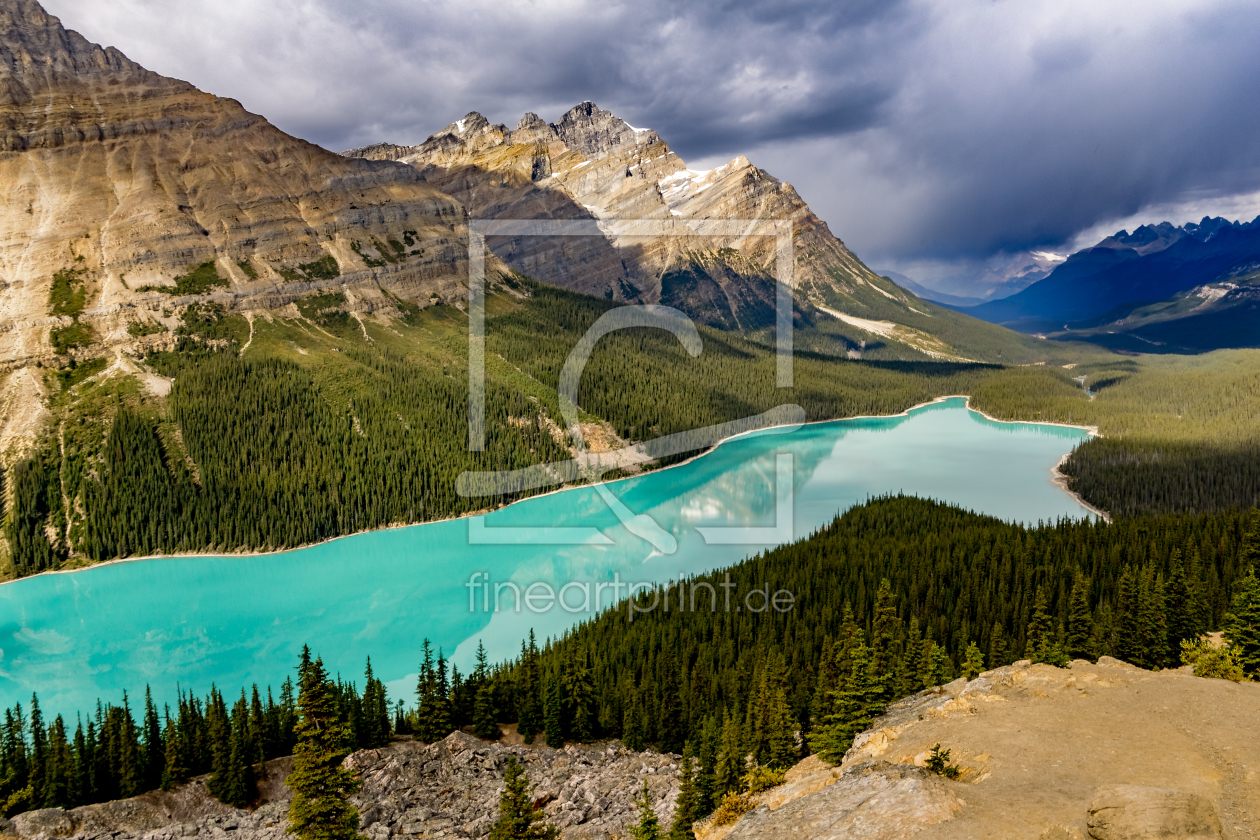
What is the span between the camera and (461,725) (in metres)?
45.4

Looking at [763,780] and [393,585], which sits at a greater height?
[763,780]

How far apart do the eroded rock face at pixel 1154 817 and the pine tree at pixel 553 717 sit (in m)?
33.4

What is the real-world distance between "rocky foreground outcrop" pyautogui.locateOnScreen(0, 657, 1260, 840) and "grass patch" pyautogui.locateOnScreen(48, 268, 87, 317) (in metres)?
116

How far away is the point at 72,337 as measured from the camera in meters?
116

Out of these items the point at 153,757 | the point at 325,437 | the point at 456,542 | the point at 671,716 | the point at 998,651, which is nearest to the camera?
the point at 153,757

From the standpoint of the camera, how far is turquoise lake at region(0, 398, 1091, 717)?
63.8m

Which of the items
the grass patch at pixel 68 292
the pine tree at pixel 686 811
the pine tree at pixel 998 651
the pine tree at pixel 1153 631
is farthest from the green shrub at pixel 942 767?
the grass patch at pixel 68 292

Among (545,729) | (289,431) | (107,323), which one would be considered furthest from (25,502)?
(545,729)

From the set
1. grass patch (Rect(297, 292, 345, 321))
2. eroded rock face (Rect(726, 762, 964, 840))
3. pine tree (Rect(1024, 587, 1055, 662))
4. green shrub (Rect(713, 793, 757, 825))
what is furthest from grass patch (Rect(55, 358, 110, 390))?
pine tree (Rect(1024, 587, 1055, 662))

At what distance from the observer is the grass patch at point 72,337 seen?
114 metres

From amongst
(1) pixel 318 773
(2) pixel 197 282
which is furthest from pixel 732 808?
(2) pixel 197 282

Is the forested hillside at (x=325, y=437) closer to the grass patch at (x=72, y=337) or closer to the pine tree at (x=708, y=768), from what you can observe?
the grass patch at (x=72, y=337)

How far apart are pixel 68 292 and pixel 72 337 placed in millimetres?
13580

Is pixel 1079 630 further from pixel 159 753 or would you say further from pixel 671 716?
pixel 159 753
